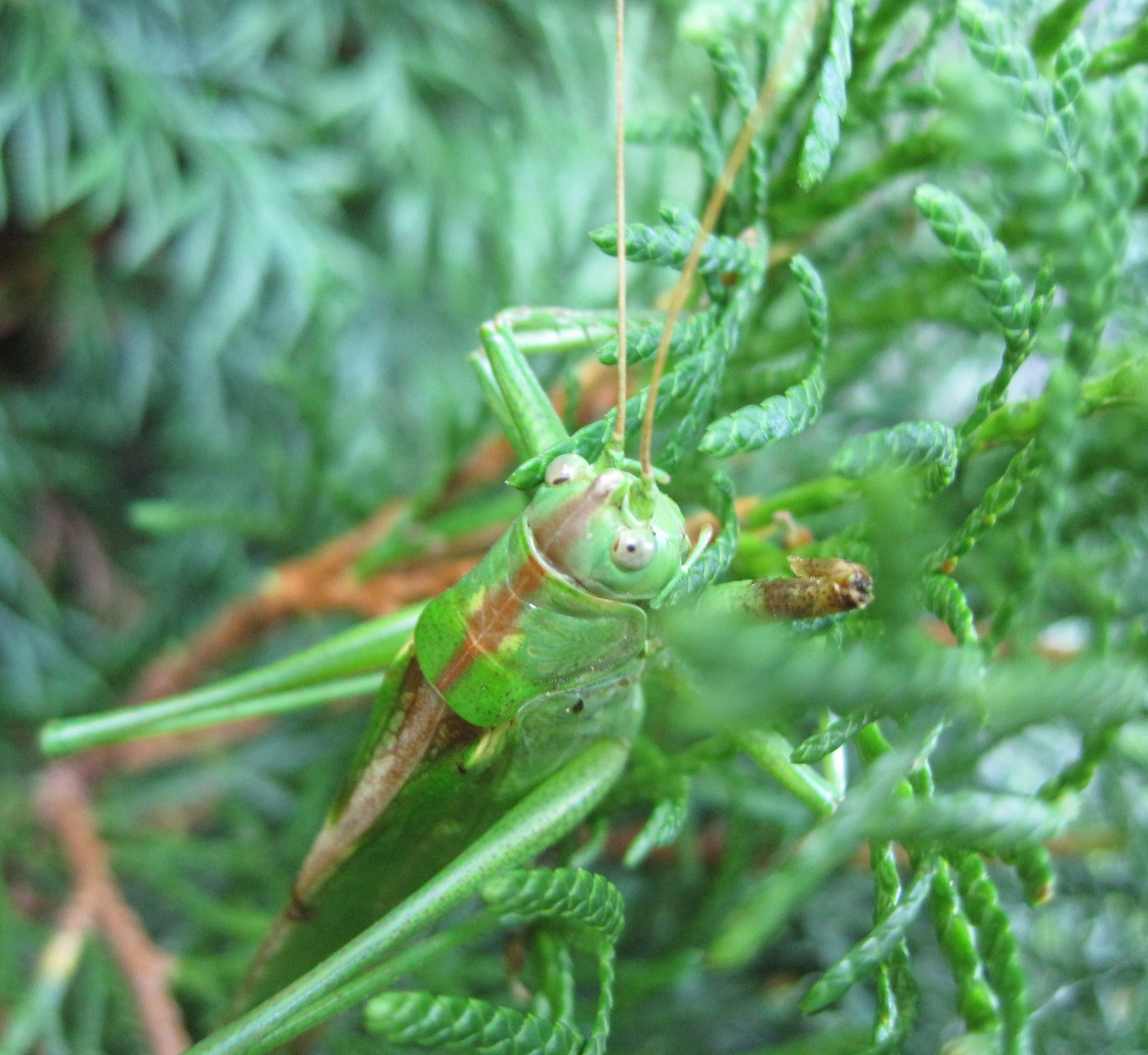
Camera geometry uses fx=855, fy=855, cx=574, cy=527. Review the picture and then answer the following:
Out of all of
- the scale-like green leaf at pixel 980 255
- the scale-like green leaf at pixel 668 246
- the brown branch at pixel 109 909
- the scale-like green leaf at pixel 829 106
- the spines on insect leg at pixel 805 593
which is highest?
the scale-like green leaf at pixel 829 106

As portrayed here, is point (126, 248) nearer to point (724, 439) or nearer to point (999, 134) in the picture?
point (724, 439)

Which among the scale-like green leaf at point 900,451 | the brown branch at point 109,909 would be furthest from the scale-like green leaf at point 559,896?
the brown branch at point 109,909

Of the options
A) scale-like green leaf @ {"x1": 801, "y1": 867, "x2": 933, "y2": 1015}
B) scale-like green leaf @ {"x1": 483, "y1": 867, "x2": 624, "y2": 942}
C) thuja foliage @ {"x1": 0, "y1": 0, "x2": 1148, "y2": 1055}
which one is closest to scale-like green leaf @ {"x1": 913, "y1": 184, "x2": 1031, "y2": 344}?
thuja foliage @ {"x1": 0, "y1": 0, "x2": 1148, "y2": 1055}

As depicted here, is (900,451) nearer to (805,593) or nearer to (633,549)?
(805,593)

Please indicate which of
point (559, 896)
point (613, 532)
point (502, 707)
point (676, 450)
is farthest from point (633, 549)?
point (559, 896)

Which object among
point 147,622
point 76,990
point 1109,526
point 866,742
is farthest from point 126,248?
point 1109,526

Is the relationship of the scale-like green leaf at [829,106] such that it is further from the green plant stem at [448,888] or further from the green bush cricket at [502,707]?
the green plant stem at [448,888]
